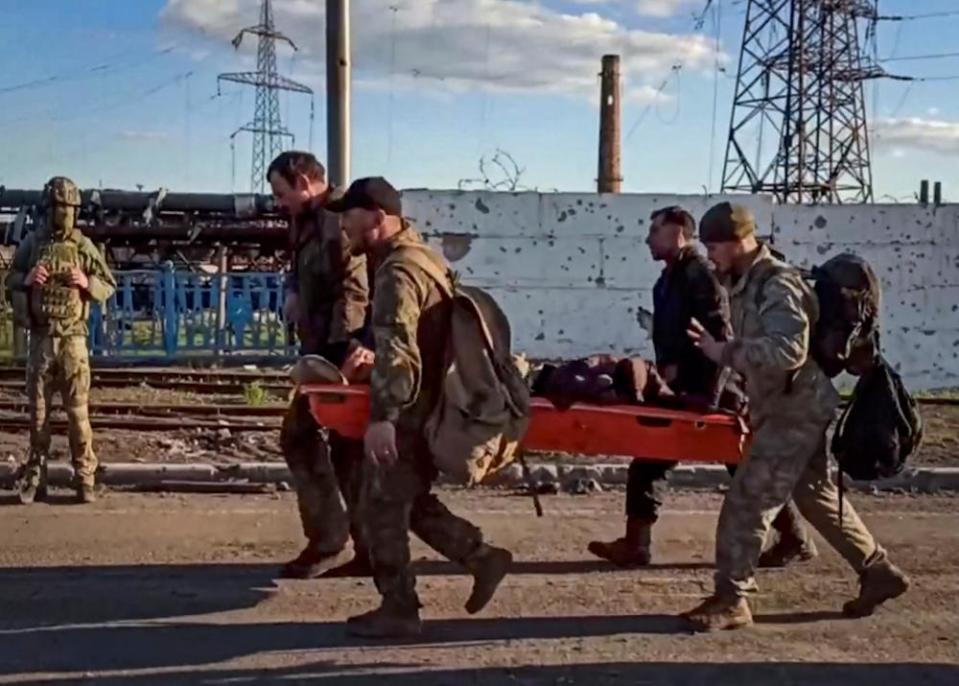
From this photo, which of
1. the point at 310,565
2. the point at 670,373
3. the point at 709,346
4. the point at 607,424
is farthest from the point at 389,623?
the point at 670,373

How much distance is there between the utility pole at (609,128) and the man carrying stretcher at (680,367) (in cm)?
2190

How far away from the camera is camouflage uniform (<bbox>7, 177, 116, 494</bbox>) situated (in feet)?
27.0

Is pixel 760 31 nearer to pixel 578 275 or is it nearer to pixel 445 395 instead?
pixel 578 275

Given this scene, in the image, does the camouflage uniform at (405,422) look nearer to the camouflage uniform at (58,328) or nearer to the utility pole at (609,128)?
the camouflage uniform at (58,328)

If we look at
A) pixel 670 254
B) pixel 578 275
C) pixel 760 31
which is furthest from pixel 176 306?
pixel 760 31

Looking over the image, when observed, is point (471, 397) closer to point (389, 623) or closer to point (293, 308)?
point (389, 623)

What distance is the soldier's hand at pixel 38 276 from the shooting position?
8.12 m

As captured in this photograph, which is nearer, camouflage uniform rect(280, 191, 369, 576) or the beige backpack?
the beige backpack

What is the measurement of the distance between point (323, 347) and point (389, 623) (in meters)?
1.53

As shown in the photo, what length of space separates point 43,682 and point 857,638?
341 centimetres

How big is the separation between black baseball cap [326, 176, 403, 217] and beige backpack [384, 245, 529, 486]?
0.21m

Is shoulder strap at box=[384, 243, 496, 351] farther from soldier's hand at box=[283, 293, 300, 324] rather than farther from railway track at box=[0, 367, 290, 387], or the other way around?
railway track at box=[0, 367, 290, 387]

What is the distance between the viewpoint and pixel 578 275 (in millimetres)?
18438

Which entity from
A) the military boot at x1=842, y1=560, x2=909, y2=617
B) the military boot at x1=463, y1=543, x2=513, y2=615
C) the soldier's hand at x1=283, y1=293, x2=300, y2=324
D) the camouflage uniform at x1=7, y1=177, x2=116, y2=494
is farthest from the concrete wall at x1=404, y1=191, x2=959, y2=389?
the military boot at x1=463, y1=543, x2=513, y2=615
